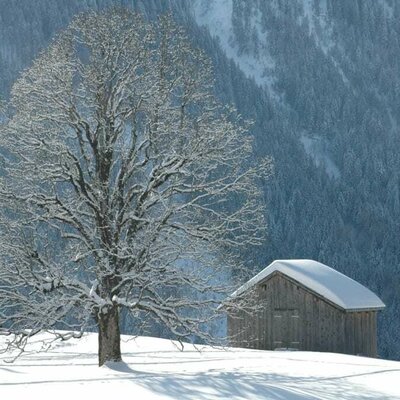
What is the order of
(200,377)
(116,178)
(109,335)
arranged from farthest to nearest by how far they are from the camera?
(116,178), (109,335), (200,377)

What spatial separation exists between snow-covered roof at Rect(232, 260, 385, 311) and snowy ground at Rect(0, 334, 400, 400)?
324 inches

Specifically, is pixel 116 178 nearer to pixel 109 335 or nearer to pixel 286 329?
pixel 109 335

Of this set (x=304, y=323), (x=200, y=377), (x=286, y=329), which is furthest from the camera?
(x=286, y=329)

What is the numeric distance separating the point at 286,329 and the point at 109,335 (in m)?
16.9

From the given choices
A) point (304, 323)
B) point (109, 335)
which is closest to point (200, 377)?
point (109, 335)

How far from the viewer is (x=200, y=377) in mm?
20453

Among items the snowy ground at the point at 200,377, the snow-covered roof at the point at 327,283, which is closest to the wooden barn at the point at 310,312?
the snow-covered roof at the point at 327,283

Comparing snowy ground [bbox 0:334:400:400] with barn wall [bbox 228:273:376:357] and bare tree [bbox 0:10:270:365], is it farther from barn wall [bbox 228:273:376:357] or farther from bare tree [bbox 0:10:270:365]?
barn wall [bbox 228:273:376:357]

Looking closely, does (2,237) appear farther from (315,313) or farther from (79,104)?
(315,313)

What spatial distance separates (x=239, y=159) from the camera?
2419 cm

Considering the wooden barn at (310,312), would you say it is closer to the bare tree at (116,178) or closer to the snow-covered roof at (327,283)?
the snow-covered roof at (327,283)

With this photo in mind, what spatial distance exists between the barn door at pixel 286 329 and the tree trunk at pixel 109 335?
16334 mm

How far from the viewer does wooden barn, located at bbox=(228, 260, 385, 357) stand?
37.6 meters

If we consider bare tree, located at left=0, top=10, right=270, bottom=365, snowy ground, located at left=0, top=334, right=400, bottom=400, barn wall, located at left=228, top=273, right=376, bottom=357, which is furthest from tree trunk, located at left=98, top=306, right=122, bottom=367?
barn wall, located at left=228, top=273, right=376, bottom=357
